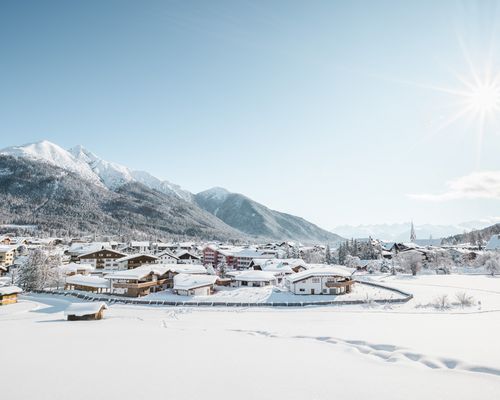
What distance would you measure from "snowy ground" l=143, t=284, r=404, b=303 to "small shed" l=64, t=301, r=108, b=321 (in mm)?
18259

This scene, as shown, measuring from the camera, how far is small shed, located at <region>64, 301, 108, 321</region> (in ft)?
112

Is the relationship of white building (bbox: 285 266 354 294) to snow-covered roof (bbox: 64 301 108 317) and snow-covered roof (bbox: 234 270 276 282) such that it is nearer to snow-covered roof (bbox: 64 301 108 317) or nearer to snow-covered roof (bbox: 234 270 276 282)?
snow-covered roof (bbox: 234 270 276 282)

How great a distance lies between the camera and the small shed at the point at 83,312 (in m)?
34.1

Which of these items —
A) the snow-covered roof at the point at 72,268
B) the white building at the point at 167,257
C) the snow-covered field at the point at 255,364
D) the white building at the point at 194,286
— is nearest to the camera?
the snow-covered field at the point at 255,364

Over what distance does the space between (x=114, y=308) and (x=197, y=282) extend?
1418 cm

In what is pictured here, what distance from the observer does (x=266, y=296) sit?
5441cm

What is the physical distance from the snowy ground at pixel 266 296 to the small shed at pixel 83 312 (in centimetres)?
1826

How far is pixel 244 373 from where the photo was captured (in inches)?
500

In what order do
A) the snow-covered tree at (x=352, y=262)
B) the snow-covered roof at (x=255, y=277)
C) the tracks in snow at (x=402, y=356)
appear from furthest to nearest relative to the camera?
the snow-covered tree at (x=352, y=262) → the snow-covered roof at (x=255, y=277) → the tracks in snow at (x=402, y=356)

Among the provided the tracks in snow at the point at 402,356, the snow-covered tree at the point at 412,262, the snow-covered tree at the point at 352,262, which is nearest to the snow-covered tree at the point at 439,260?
the snow-covered tree at the point at 412,262

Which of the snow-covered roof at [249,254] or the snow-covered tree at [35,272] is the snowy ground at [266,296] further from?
the snow-covered roof at [249,254]

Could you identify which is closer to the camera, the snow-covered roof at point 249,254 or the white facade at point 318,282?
the white facade at point 318,282

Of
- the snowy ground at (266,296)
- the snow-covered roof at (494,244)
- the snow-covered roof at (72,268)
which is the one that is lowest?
the snowy ground at (266,296)

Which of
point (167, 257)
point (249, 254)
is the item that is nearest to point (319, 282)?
point (249, 254)
